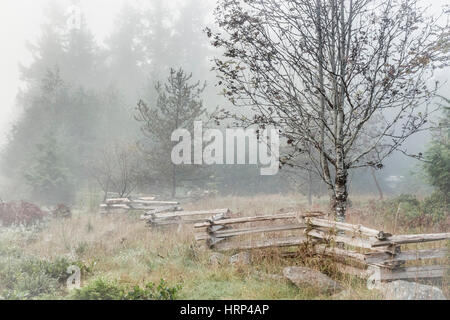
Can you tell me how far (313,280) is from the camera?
16.6ft

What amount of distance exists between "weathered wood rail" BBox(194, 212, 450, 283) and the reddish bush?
29.5ft

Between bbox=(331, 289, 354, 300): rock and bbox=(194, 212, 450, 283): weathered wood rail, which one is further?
bbox=(194, 212, 450, 283): weathered wood rail

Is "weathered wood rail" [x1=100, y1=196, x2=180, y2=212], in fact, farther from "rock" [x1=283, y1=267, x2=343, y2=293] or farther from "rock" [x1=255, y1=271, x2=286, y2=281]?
"rock" [x1=283, y1=267, x2=343, y2=293]

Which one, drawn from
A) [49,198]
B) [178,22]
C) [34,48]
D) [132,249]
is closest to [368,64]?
[132,249]

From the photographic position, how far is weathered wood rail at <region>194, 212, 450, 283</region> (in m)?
5.16

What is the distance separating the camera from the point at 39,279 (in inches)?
217

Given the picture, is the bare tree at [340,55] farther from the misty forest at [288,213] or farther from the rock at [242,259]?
the rock at [242,259]

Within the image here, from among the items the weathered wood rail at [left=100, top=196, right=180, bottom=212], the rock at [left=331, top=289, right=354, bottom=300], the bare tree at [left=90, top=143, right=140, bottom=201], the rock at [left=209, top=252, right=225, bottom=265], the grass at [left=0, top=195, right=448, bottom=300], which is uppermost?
the bare tree at [left=90, top=143, right=140, bottom=201]

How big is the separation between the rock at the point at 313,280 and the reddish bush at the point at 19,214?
11272 millimetres

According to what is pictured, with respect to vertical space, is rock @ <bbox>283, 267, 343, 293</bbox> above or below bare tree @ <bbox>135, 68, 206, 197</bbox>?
below

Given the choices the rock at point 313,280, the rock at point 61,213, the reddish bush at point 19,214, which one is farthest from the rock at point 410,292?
the rock at point 61,213

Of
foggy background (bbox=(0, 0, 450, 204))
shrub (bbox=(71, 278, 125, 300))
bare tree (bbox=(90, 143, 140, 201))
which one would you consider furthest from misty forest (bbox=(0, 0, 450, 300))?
foggy background (bbox=(0, 0, 450, 204))

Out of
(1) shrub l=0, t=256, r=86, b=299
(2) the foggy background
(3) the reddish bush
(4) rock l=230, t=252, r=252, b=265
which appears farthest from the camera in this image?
(2) the foggy background
